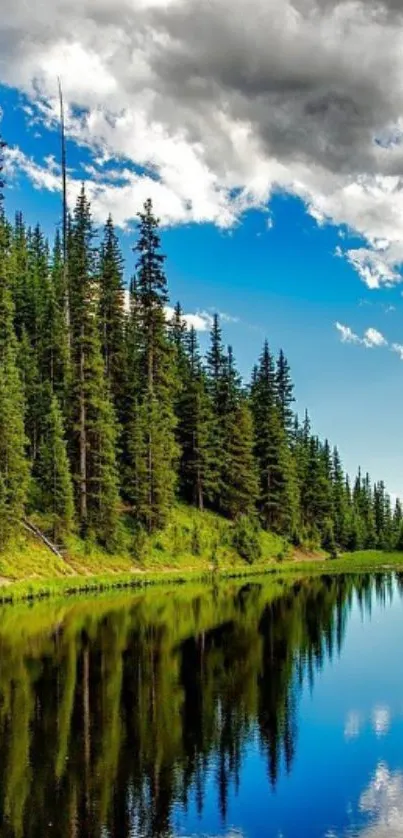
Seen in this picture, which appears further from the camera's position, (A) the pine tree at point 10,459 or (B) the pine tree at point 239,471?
(B) the pine tree at point 239,471

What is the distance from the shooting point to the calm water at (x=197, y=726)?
1331 cm

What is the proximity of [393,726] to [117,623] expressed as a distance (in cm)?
1713

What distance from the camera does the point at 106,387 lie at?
227 feet

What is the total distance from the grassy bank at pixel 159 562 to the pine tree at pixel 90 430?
237 centimetres

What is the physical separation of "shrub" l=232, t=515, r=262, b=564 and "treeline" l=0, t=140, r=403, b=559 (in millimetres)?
127

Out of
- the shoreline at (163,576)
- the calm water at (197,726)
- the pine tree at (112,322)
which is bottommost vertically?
the calm water at (197,726)

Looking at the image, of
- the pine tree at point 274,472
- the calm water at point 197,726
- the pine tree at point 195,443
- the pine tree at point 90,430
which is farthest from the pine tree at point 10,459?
the pine tree at point 274,472

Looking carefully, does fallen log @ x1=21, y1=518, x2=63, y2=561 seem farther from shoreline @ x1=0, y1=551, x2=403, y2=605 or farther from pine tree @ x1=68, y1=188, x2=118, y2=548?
pine tree @ x1=68, y1=188, x2=118, y2=548

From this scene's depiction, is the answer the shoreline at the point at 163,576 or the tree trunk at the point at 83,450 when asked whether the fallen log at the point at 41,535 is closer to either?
the shoreline at the point at 163,576

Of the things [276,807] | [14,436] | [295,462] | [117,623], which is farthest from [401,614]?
[295,462]

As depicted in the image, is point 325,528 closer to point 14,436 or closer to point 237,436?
point 237,436

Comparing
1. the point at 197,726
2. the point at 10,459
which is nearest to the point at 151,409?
the point at 10,459

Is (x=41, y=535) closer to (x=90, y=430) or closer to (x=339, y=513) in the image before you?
(x=90, y=430)

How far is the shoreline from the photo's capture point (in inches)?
1702
